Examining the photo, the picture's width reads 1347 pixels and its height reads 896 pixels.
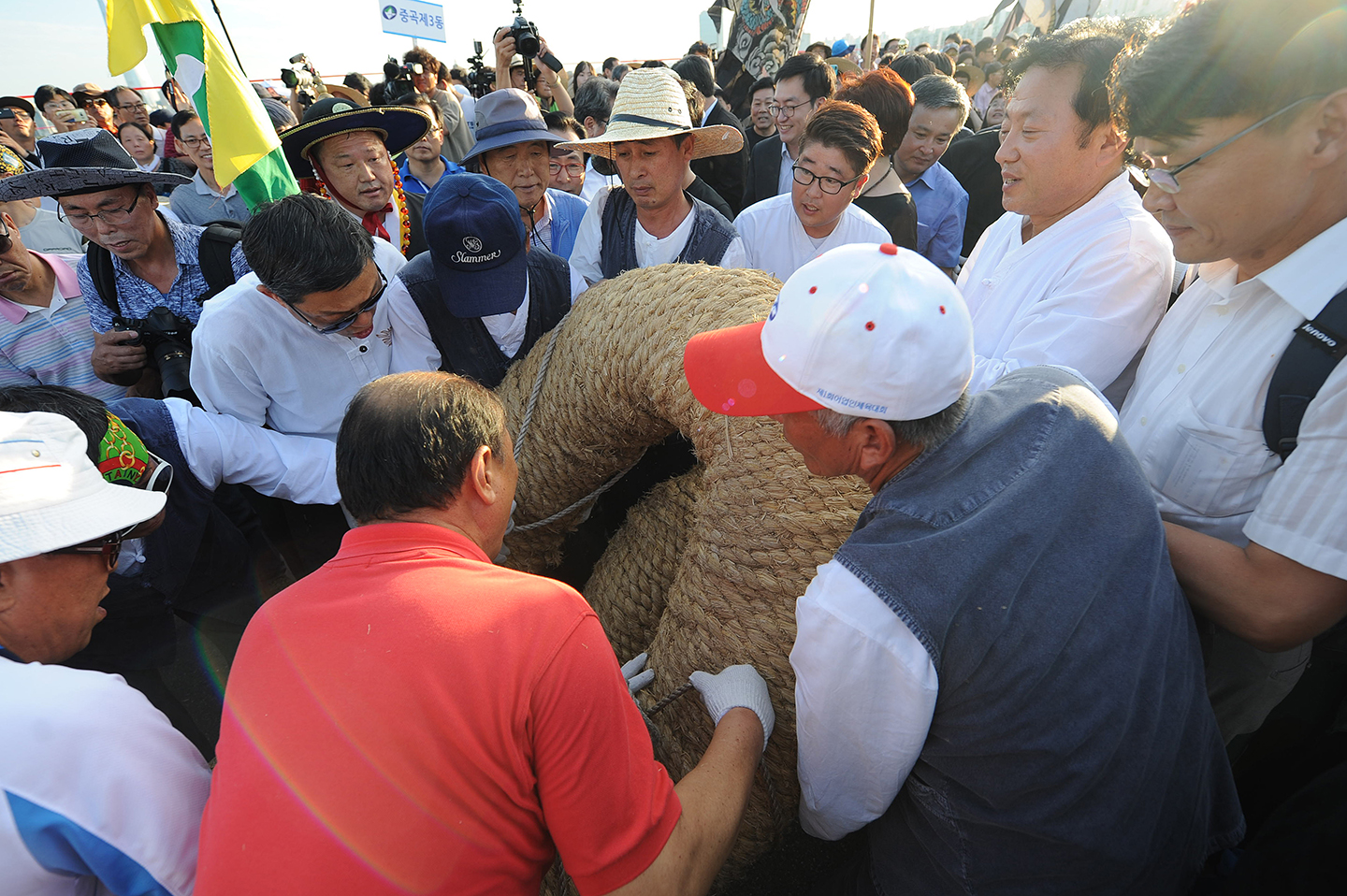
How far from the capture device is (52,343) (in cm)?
237

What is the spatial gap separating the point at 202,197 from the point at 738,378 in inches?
160

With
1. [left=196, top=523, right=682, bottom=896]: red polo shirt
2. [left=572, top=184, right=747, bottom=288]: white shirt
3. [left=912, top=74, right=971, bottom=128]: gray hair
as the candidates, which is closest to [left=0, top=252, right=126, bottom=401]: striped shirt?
[left=572, top=184, right=747, bottom=288]: white shirt

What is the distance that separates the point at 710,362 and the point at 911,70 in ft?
14.3

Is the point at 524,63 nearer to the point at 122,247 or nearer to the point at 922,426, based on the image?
the point at 122,247

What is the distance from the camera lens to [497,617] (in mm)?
913

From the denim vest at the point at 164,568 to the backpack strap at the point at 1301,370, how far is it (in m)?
2.31

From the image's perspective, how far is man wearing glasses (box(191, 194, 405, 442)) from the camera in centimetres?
170

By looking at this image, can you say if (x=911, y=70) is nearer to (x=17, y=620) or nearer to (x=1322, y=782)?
(x=1322, y=782)

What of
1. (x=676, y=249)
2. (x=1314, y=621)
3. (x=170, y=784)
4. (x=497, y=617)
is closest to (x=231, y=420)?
(x=170, y=784)

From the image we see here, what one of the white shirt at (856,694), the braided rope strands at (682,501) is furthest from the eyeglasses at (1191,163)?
the white shirt at (856,694)

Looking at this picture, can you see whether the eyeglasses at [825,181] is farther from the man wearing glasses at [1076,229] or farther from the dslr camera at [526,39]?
the dslr camera at [526,39]

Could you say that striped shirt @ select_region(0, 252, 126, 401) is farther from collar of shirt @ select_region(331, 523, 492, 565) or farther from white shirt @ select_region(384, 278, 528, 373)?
collar of shirt @ select_region(331, 523, 492, 565)

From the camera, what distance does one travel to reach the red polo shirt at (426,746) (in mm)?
Result: 838

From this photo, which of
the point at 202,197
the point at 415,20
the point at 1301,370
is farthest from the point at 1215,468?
the point at 415,20
